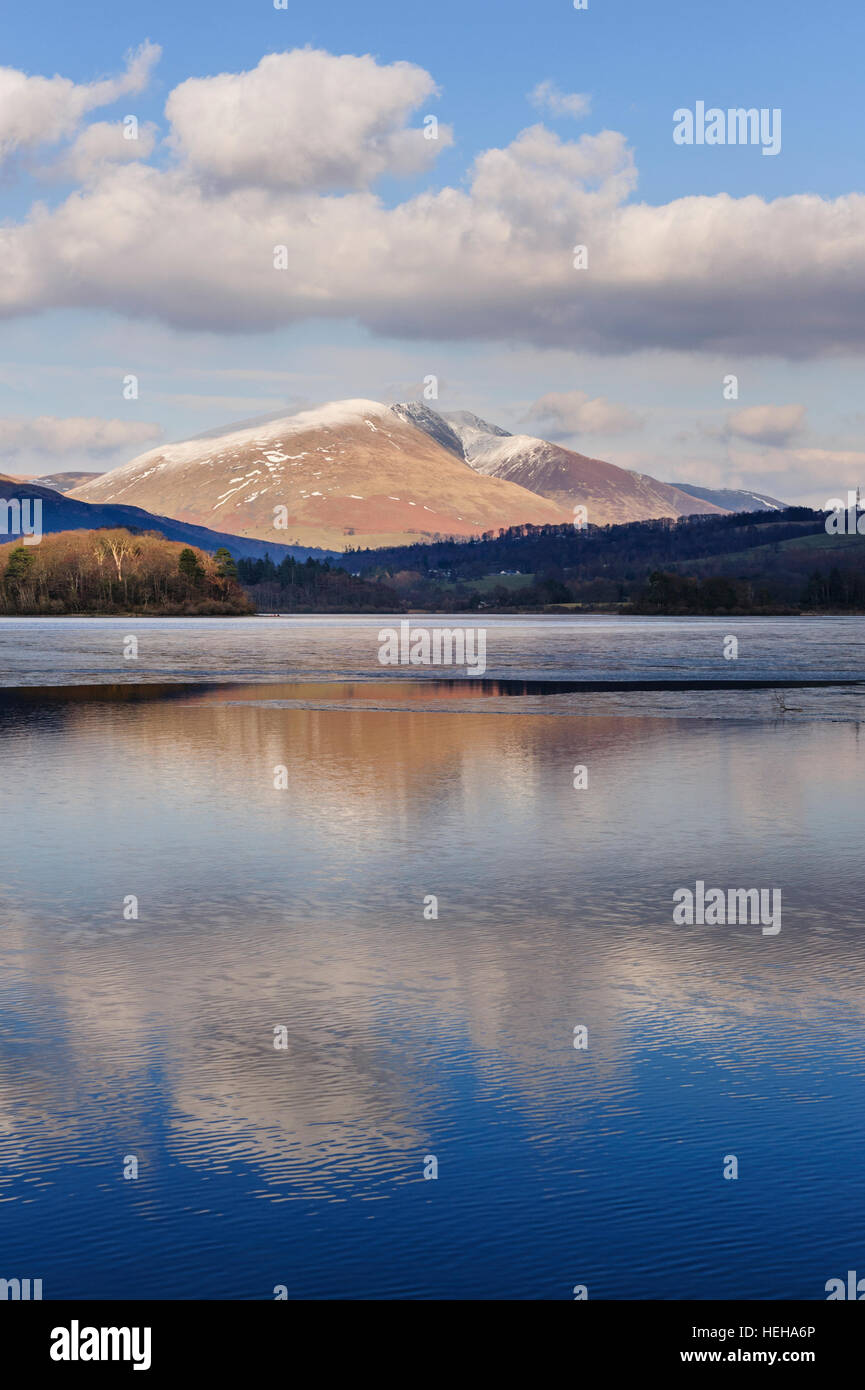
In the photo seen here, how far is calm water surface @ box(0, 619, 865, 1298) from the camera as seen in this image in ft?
29.6

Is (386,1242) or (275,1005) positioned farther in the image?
(275,1005)

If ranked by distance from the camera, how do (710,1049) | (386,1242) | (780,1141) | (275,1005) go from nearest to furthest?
(386,1242)
(780,1141)
(710,1049)
(275,1005)

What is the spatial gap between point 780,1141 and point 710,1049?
2125 mm

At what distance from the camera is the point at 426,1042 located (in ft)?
42.2

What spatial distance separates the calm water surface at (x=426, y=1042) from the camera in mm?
9023

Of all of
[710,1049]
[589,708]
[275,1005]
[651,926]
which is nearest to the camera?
[710,1049]

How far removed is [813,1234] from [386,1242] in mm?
2725

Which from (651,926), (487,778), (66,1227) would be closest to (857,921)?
(651,926)

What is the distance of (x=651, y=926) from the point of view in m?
17.8
